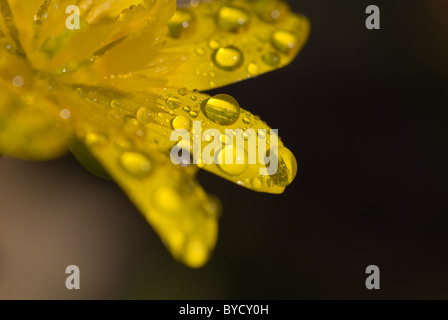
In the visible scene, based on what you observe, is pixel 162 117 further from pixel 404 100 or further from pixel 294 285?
pixel 404 100

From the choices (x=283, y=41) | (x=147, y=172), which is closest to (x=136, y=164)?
(x=147, y=172)

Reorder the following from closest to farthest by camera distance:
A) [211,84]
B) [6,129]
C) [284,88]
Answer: [6,129]
[211,84]
[284,88]

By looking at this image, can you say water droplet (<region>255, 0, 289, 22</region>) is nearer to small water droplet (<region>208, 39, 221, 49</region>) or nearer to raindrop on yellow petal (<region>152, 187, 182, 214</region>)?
small water droplet (<region>208, 39, 221, 49</region>)

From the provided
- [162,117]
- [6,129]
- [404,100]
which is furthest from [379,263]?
[6,129]

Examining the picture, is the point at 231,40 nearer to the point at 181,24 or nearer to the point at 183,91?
the point at 181,24

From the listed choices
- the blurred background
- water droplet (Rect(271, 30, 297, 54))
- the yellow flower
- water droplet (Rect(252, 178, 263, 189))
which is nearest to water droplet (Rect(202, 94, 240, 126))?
the yellow flower

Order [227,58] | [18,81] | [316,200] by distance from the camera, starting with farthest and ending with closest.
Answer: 1. [316,200]
2. [227,58]
3. [18,81]

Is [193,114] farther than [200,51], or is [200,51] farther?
[200,51]

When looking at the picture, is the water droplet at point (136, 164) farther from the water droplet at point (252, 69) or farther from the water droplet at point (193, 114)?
the water droplet at point (252, 69)
